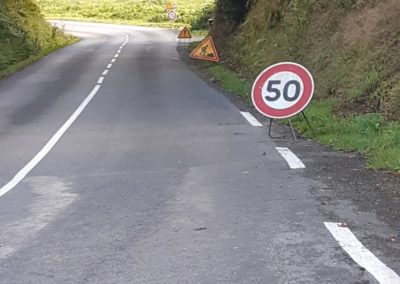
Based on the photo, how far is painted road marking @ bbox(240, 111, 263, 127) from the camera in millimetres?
12531

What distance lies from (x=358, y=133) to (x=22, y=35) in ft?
85.1

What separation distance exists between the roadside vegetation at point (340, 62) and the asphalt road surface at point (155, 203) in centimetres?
132

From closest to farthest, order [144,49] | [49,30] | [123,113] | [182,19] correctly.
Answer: [123,113] → [144,49] → [49,30] → [182,19]

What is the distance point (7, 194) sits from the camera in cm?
772

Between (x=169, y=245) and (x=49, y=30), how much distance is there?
1467 inches

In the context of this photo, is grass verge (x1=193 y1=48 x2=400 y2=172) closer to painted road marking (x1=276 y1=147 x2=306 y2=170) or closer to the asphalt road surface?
painted road marking (x1=276 y1=147 x2=306 y2=170)

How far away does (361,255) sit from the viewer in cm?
507

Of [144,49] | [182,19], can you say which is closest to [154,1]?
[182,19]

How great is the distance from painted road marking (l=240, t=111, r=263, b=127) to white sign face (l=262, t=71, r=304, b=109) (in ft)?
6.81

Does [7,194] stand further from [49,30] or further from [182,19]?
[182,19]

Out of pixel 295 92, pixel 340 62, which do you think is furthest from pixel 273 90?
pixel 340 62

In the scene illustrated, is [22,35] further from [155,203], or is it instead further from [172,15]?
[172,15]

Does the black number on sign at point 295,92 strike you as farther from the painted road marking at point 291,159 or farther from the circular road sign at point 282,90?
the painted road marking at point 291,159

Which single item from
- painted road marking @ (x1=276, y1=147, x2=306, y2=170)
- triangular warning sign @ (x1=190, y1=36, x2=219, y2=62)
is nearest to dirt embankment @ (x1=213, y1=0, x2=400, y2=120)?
triangular warning sign @ (x1=190, y1=36, x2=219, y2=62)
